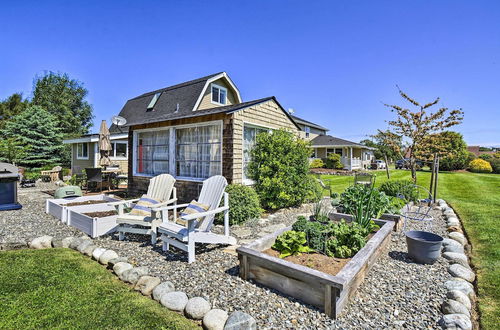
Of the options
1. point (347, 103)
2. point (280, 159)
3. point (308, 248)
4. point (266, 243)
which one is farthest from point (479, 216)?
point (347, 103)

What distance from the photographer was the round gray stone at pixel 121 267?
304cm

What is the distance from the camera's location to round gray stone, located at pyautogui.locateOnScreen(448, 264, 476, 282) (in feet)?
10.1

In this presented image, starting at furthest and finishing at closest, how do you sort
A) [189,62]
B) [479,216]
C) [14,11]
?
1. [189,62]
2. [14,11]
3. [479,216]

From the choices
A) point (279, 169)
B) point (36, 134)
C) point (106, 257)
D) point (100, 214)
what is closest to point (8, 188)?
point (100, 214)

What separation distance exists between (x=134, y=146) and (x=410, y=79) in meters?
11.1

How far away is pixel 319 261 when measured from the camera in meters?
3.01

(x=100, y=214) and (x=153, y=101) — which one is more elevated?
(x=153, y=101)

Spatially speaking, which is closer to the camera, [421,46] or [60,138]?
[421,46]

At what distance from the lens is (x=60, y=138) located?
20.1m

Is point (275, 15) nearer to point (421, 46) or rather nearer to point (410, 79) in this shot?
point (421, 46)

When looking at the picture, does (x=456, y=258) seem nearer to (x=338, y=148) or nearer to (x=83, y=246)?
(x=83, y=246)

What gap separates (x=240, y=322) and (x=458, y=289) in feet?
8.12

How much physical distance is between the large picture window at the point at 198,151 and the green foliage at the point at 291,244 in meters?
3.80

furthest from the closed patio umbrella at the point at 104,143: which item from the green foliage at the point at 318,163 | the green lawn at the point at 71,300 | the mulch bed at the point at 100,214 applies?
the green foliage at the point at 318,163
